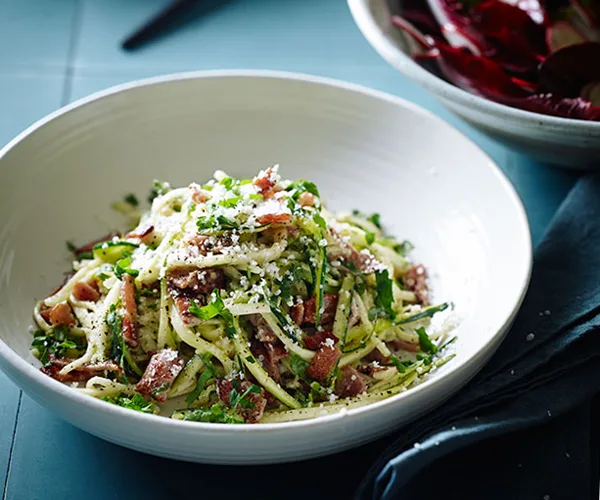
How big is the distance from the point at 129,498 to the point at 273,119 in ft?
5.32

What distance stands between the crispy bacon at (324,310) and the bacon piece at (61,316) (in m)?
0.72

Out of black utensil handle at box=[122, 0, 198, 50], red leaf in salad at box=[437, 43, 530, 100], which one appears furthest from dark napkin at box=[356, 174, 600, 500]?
black utensil handle at box=[122, 0, 198, 50]

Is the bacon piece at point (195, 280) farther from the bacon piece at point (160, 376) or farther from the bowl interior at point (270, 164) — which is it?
the bowl interior at point (270, 164)

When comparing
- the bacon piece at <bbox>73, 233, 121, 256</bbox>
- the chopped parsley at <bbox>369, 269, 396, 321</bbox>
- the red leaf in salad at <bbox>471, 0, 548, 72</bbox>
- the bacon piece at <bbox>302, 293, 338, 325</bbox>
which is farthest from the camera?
the red leaf in salad at <bbox>471, 0, 548, 72</bbox>

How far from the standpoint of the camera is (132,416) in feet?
7.40

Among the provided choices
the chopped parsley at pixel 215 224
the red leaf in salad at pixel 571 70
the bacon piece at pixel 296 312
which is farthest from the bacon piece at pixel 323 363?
the red leaf in salad at pixel 571 70

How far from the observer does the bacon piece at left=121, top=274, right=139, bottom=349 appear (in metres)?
2.73

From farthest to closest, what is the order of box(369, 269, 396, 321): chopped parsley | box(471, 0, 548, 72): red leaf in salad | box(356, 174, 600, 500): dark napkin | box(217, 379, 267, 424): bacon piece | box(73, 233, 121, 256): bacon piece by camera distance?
box(471, 0, 548, 72): red leaf in salad, box(73, 233, 121, 256): bacon piece, box(369, 269, 396, 321): chopped parsley, box(217, 379, 267, 424): bacon piece, box(356, 174, 600, 500): dark napkin

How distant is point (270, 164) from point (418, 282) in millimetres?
817

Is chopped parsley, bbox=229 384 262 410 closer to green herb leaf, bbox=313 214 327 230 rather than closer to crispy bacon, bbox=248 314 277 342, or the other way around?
crispy bacon, bbox=248 314 277 342

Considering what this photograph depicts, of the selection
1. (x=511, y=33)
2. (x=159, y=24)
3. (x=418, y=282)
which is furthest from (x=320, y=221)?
(x=159, y=24)

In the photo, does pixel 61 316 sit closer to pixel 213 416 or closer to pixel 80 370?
pixel 80 370

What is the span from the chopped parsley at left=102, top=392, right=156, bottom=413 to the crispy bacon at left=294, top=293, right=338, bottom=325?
21.0 inches

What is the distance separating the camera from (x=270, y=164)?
360 cm
